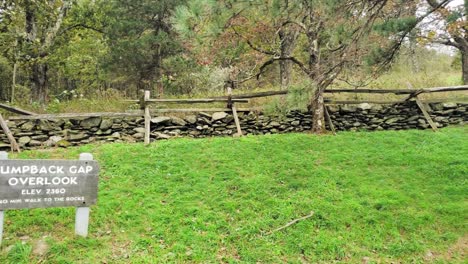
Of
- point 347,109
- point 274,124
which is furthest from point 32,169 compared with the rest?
point 347,109

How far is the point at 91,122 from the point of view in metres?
8.67

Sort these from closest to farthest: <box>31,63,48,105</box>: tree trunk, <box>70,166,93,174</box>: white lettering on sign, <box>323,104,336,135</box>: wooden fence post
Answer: <box>70,166,93,174</box>: white lettering on sign → <box>323,104,336,135</box>: wooden fence post → <box>31,63,48,105</box>: tree trunk

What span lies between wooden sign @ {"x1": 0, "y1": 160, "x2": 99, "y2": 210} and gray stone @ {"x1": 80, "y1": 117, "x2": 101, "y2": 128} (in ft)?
15.3

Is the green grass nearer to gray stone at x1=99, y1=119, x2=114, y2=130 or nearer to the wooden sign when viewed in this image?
the wooden sign

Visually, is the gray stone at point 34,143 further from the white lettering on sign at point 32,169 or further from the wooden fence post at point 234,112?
the white lettering on sign at point 32,169

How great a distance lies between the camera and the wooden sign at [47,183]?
396cm

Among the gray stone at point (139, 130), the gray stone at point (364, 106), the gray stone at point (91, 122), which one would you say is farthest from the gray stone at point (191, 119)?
the gray stone at point (364, 106)

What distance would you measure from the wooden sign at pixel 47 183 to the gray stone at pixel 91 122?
4.65 meters

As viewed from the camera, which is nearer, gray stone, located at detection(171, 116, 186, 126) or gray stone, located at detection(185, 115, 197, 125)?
gray stone, located at detection(171, 116, 186, 126)

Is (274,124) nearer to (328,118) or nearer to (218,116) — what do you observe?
(328,118)

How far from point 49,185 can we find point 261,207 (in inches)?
112

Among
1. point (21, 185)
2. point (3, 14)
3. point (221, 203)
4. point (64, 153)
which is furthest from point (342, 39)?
point (3, 14)

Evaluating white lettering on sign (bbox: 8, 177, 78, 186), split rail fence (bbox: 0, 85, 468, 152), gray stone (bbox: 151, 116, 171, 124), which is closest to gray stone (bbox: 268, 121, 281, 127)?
split rail fence (bbox: 0, 85, 468, 152)

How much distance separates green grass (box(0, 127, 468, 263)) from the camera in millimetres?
4371
